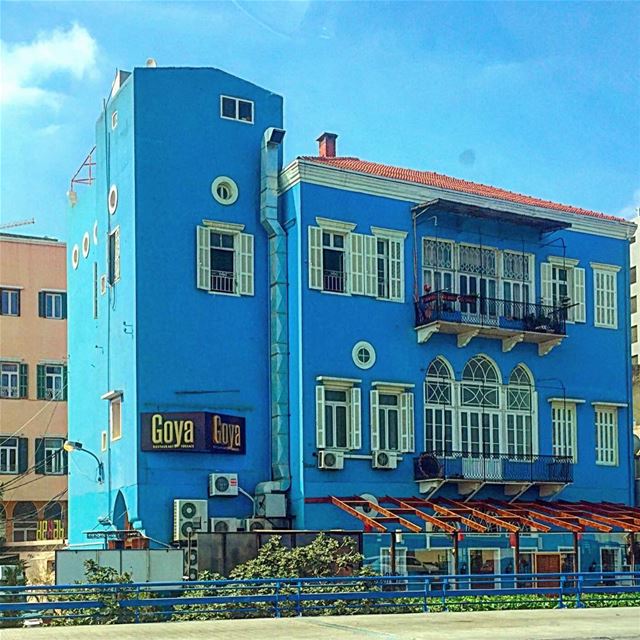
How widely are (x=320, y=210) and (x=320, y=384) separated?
4.88 metres

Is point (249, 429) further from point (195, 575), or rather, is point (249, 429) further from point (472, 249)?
point (472, 249)

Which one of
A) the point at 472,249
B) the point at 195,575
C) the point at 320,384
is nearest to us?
the point at 195,575

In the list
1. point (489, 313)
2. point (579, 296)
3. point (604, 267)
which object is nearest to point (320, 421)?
point (489, 313)

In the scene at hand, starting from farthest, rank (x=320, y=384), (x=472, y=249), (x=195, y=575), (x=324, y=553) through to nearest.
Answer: (x=472, y=249) < (x=320, y=384) < (x=195, y=575) < (x=324, y=553)

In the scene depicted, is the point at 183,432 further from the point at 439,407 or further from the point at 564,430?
the point at 564,430

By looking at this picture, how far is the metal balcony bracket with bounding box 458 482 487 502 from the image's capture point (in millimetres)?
34500

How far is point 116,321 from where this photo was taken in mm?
34188

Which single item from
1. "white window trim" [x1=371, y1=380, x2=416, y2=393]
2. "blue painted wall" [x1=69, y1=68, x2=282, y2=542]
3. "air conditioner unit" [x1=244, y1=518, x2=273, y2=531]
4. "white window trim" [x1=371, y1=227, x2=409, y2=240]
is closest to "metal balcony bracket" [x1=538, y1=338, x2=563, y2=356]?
"white window trim" [x1=371, y1=380, x2=416, y2=393]

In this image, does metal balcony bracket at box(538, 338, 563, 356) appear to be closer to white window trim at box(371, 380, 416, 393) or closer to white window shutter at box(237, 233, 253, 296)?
white window trim at box(371, 380, 416, 393)

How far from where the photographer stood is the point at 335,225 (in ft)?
111

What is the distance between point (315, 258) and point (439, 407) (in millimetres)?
5876

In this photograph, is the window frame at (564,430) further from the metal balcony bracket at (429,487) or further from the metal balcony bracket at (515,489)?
the metal balcony bracket at (429,487)

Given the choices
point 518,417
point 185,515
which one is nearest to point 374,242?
point 518,417

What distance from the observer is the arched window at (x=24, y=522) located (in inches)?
1828
